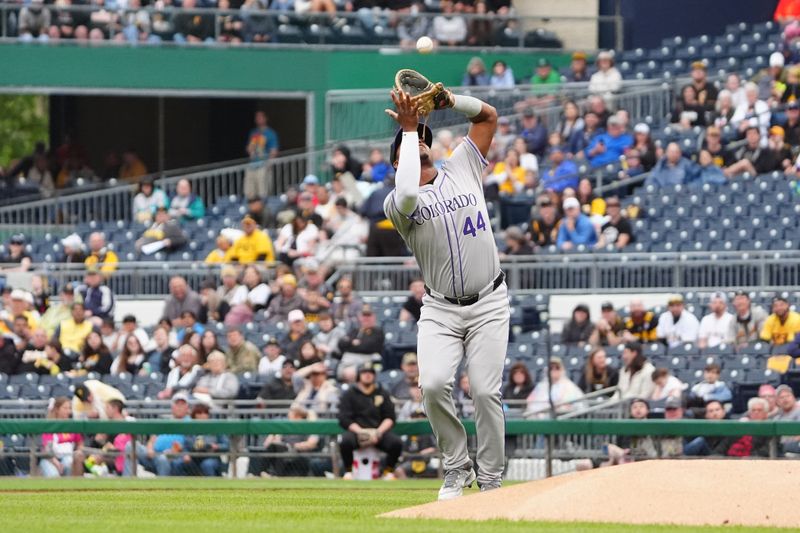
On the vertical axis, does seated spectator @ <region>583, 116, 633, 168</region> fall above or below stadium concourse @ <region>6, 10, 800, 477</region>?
above

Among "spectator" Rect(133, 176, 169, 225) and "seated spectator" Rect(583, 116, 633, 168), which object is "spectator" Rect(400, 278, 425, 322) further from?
"spectator" Rect(133, 176, 169, 225)

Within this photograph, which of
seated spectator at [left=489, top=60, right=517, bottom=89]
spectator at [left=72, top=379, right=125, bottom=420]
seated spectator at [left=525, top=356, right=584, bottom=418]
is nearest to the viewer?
seated spectator at [left=525, top=356, right=584, bottom=418]

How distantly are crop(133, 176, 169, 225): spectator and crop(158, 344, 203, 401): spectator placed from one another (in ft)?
19.2

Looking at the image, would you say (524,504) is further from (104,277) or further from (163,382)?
(104,277)

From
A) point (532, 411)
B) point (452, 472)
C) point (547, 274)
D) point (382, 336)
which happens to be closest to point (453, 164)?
point (452, 472)

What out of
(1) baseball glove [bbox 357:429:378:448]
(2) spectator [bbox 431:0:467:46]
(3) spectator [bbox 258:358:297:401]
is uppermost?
(2) spectator [bbox 431:0:467:46]

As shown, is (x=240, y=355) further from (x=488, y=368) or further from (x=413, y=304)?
(x=488, y=368)

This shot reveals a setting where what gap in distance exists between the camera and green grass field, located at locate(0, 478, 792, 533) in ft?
26.0

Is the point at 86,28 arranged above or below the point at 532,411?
above

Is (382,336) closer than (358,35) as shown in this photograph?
Yes

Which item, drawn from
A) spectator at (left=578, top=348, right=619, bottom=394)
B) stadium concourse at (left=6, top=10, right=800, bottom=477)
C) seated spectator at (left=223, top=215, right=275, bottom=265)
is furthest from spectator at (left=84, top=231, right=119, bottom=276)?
spectator at (left=578, top=348, right=619, bottom=394)

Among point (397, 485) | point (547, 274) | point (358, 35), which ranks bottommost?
point (397, 485)

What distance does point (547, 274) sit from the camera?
19953 mm

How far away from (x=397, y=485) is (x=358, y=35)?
14775 millimetres
